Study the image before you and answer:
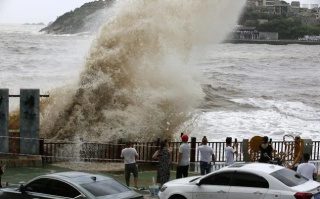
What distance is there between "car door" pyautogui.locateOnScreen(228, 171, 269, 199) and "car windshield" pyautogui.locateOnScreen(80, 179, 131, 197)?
1991 mm

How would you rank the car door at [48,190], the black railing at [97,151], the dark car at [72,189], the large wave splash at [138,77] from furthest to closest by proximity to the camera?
the large wave splash at [138,77] → the black railing at [97,151] → the car door at [48,190] → the dark car at [72,189]

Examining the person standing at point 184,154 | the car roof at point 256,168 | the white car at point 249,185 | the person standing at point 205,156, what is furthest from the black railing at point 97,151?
the car roof at point 256,168

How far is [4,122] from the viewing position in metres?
17.4

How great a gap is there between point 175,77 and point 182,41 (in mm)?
2680

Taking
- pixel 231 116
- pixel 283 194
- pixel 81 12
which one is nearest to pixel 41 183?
pixel 283 194

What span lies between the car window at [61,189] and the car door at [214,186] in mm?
2406

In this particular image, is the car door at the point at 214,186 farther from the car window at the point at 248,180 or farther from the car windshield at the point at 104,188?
the car windshield at the point at 104,188

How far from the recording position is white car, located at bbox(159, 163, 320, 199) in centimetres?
1059

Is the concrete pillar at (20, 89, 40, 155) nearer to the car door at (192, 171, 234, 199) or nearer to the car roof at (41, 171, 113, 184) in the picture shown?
the car roof at (41, 171, 113, 184)

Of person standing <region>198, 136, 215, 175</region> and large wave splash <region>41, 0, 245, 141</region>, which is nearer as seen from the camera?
person standing <region>198, 136, 215, 175</region>

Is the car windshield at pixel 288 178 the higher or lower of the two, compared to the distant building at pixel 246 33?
lower

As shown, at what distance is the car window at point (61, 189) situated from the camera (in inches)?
400

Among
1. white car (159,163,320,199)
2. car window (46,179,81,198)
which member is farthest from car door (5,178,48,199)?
white car (159,163,320,199)

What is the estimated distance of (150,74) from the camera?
27.0 metres
